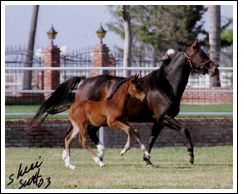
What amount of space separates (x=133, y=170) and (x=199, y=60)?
213 cm

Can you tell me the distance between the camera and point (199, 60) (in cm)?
968

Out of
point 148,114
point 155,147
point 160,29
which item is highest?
point 160,29

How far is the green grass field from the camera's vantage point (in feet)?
26.8

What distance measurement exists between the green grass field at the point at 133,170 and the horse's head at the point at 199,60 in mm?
1658

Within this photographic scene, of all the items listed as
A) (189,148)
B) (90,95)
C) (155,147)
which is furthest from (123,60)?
(189,148)

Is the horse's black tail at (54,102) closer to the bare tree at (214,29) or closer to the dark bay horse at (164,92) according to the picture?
the dark bay horse at (164,92)

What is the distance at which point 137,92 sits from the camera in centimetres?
800

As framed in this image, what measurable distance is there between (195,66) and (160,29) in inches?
1060

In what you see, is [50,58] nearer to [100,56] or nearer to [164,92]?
[100,56]

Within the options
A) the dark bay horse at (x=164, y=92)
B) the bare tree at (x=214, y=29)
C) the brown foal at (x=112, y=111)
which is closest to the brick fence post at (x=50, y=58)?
the bare tree at (x=214, y=29)

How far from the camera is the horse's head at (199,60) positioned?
9.57 meters

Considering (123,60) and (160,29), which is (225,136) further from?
(160,29)

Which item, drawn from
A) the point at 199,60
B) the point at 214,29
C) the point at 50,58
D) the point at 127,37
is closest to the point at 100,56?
the point at 127,37

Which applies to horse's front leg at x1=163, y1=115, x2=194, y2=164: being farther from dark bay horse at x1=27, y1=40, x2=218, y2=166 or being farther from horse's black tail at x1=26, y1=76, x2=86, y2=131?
horse's black tail at x1=26, y1=76, x2=86, y2=131
